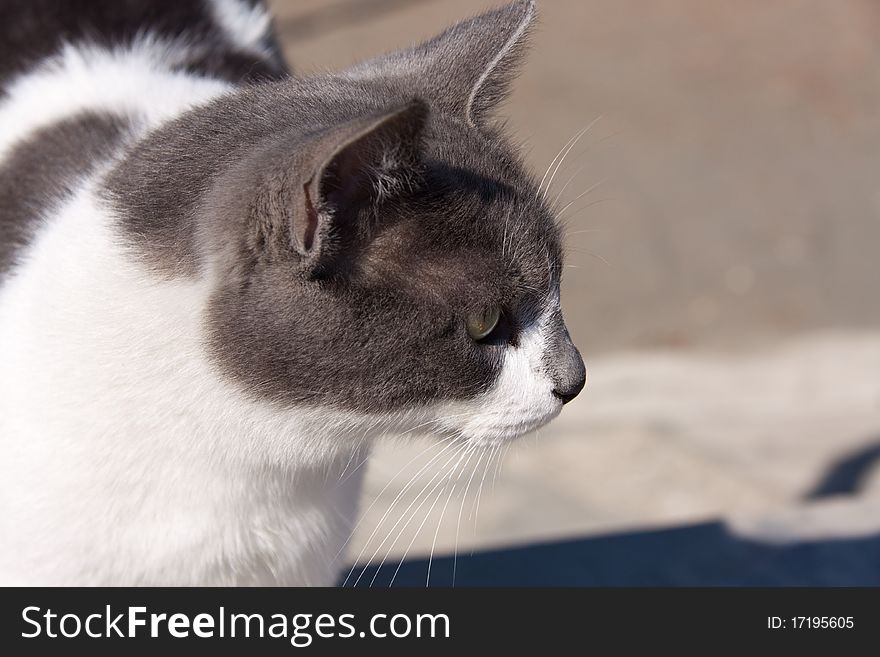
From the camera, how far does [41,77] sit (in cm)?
220

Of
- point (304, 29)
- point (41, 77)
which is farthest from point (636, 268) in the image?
point (41, 77)

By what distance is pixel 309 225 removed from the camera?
138 centimetres

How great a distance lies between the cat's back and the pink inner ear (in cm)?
54

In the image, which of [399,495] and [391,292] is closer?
[391,292]

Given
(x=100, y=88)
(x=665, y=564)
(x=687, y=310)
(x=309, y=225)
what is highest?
(x=687, y=310)

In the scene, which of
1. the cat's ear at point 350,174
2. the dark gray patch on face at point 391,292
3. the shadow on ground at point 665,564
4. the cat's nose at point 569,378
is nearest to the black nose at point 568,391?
the cat's nose at point 569,378

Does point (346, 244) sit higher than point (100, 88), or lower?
lower

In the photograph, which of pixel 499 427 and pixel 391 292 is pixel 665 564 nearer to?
pixel 499 427

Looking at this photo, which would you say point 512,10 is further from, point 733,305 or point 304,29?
point 304,29

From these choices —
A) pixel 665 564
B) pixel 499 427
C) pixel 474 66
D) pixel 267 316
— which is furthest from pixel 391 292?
pixel 665 564

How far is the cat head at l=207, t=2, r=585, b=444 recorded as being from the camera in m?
1.39

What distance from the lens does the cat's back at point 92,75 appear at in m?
1.93

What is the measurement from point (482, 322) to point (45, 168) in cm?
90

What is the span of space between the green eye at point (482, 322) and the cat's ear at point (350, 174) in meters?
0.21
